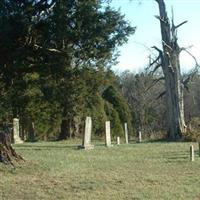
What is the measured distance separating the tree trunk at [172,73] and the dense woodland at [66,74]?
114 centimetres

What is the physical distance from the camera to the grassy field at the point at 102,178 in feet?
36.7

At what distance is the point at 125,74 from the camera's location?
7619 cm

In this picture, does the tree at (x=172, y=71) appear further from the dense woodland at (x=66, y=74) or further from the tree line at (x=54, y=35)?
the tree line at (x=54, y=35)

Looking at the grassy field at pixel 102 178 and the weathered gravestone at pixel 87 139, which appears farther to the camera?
the weathered gravestone at pixel 87 139

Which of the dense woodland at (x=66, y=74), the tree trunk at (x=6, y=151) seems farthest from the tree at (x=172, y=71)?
the tree trunk at (x=6, y=151)

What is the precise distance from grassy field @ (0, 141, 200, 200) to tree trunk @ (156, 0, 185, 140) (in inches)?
575

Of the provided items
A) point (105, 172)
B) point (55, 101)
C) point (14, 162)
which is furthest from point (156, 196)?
point (55, 101)

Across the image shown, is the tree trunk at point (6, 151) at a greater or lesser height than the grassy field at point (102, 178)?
greater

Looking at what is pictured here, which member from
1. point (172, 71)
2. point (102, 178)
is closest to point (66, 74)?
point (172, 71)

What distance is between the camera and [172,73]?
32594mm

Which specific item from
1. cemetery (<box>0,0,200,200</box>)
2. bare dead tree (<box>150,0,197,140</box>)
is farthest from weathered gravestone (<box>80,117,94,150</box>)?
bare dead tree (<box>150,0,197,140</box>)

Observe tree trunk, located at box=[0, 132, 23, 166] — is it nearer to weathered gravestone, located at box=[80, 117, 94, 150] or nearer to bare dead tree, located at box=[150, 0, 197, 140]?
weathered gravestone, located at box=[80, 117, 94, 150]

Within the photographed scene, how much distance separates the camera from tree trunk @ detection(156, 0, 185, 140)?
32406mm

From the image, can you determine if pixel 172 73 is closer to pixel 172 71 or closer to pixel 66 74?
pixel 172 71
